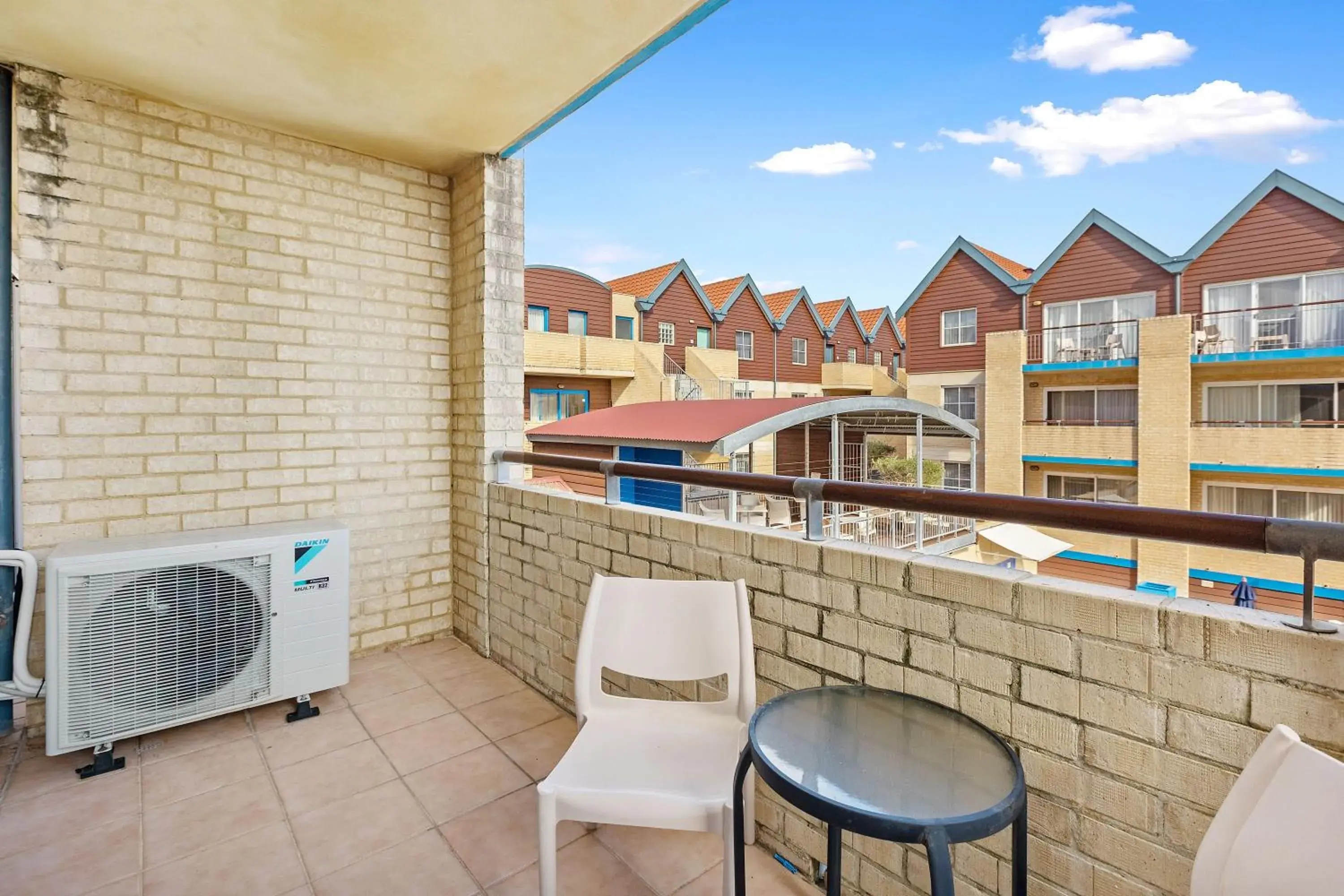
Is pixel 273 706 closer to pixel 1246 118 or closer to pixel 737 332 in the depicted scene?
pixel 737 332

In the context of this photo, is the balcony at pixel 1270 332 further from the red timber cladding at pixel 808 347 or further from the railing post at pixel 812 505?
the red timber cladding at pixel 808 347

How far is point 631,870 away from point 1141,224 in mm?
10736

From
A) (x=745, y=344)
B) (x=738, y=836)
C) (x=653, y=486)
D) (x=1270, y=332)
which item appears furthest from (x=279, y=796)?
(x=745, y=344)

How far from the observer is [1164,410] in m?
7.41

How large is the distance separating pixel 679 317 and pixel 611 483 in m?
11.7

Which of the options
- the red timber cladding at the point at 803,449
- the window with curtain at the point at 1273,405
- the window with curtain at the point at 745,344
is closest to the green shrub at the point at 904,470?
the red timber cladding at the point at 803,449

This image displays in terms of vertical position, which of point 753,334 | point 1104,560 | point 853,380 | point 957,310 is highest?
point 753,334

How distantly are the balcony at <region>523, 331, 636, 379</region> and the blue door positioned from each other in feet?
13.9

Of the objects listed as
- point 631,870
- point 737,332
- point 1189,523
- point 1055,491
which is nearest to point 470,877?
point 631,870

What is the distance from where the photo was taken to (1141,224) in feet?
28.4

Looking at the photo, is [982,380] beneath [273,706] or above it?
above

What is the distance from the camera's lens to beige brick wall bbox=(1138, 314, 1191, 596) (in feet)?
23.8

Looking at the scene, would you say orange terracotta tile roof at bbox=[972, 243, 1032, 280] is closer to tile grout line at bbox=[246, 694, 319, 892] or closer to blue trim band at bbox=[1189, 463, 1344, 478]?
blue trim band at bbox=[1189, 463, 1344, 478]

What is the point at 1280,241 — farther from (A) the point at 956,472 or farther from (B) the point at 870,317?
(B) the point at 870,317
